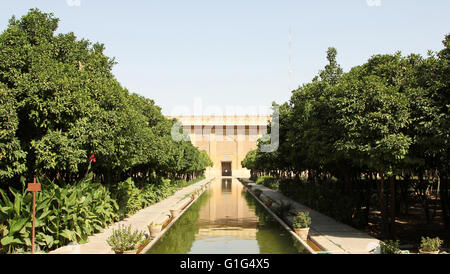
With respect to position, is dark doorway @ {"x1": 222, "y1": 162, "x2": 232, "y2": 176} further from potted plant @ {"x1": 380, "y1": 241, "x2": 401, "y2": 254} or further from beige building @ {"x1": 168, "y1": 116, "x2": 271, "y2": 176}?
potted plant @ {"x1": 380, "y1": 241, "x2": 401, "y2": 254}

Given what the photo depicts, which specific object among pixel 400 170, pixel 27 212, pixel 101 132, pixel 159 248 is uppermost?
pixel 101 132

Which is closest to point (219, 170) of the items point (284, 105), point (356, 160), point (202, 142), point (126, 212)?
point (202, 142)

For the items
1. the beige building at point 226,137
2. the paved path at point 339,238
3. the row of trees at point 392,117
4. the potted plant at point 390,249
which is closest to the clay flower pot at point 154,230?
the paved path at point 339,238

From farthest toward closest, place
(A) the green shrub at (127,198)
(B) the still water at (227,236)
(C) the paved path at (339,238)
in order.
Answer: (A) the green shrub at (127,198) < (B) the still water at (227,236) < (C) the paved path at (339,238)

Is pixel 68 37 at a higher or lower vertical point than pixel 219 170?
higher

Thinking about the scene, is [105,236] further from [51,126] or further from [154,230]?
[51,126]

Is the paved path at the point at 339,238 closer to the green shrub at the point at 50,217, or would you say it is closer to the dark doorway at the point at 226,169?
the green shrub at the point at 50,217

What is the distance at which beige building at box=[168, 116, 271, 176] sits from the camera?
95500 mm

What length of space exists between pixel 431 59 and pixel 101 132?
9.63 meters

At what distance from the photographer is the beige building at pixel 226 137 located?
95500 mm

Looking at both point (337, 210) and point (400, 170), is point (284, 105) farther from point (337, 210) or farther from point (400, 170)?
point (400, 170)

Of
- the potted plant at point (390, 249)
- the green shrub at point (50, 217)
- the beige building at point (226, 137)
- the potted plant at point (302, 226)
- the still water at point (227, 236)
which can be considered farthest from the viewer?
the beige building at point (226, 137)

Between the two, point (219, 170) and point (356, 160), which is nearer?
point (356, 160)
